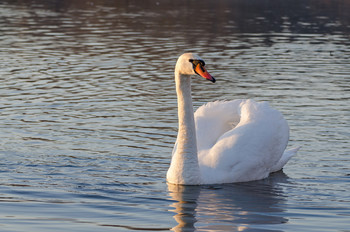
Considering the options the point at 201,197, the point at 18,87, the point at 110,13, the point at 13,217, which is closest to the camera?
the point at 13,217

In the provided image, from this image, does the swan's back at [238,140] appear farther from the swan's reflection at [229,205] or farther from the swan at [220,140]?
the swan's reflection at [229,205]

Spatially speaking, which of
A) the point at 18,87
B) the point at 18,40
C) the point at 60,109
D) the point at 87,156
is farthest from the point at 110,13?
the point at 87,156

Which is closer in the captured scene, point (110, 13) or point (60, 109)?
point (60, 109)

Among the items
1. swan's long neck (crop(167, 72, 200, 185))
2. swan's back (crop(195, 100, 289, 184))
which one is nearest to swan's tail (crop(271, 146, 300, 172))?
swan's back (crop(195, 100, 289, 184))

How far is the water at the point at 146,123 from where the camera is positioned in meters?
9.73

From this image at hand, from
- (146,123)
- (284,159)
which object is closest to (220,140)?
(284,159)

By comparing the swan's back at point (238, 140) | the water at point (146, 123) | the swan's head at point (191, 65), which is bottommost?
the water at point (146, 123)

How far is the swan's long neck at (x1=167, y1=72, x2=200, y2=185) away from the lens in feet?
35.1

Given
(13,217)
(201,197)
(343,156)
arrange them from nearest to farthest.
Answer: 1. (13,217)
2. (201,197)
3. (343,156)

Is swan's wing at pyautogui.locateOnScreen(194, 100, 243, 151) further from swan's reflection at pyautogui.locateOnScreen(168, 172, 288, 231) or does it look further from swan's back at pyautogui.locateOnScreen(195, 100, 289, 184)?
swan's reflection at pyautogui.locateOnScreen(168, 172, 288, 231)

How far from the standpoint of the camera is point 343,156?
495 inches

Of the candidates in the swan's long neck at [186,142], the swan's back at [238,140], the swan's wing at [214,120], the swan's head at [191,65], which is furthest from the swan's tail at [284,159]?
the swan's head at [191,65]

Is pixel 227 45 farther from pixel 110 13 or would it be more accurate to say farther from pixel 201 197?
pixel 201 197

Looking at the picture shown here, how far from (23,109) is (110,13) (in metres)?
27.5
